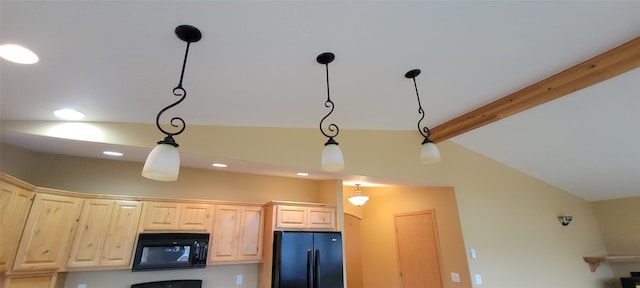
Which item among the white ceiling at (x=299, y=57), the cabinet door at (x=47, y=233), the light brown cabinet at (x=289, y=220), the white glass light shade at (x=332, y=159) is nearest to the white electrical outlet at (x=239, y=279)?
the light brown cabinet at (x=289, y=220)

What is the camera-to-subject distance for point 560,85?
2695mm

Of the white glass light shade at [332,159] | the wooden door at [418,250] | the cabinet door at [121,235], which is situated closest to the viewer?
the white glass light shade at [332,159]

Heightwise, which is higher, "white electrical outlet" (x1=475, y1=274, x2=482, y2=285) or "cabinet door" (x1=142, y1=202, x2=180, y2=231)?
"cabinet door" (x1=142, y1=202, x2=180, y2=231)

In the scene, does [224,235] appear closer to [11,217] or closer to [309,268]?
[309,268]

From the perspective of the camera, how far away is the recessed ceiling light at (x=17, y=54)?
55.1 inches

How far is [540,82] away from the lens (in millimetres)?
2836

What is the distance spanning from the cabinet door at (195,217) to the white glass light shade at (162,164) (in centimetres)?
226

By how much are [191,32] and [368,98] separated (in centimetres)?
172

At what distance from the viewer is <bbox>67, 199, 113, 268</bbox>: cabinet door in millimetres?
2756

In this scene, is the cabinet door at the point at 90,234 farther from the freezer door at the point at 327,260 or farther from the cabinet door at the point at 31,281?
the freezer door at the point at 327,260

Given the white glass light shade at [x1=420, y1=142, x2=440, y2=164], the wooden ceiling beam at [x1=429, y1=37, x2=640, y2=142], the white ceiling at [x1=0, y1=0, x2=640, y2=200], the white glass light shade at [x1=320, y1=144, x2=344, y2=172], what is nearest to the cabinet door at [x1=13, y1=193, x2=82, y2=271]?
the white ceiling at [x1=0, y1=0, x2=640, y2=200]

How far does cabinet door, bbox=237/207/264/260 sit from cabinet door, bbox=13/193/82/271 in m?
1.71

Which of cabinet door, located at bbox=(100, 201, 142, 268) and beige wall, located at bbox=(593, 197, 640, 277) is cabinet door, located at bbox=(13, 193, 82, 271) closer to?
cabinet door, located at bbox=(100, 201, 142, 268)

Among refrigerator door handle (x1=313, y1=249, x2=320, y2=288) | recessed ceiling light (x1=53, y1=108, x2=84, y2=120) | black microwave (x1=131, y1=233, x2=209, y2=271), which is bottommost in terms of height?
refrigerator door handle (x1=313, y1=249, x2=320, y2=288)
